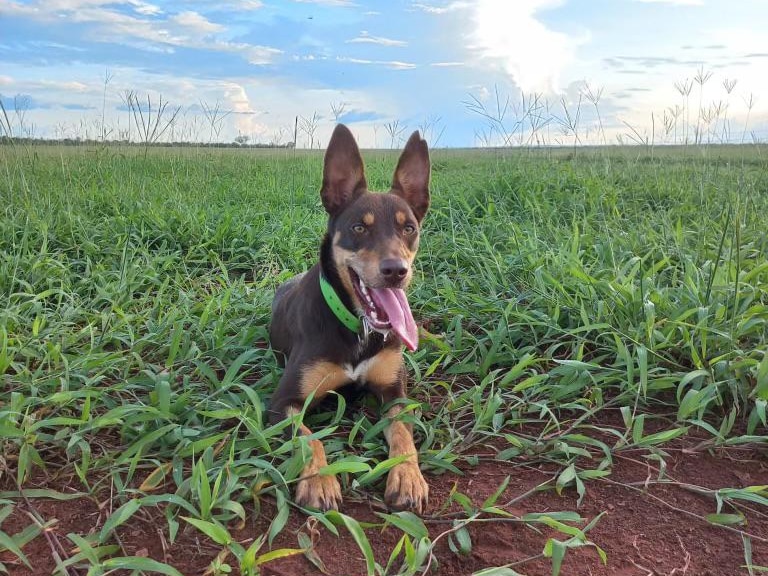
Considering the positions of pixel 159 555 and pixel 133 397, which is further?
pixel 133 397

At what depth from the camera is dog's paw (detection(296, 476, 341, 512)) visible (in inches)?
90.8

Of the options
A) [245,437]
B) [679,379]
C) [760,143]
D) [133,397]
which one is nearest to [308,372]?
[245,437]

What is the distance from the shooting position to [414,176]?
3.51 metres

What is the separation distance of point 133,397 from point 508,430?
76.4 inches

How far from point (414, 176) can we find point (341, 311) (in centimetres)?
100

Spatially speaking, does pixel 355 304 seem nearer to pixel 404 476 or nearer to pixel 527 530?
pixel 404 476

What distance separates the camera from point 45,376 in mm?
3133

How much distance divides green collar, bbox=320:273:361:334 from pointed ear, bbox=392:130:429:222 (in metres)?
0.80

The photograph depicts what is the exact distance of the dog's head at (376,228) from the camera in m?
2.86

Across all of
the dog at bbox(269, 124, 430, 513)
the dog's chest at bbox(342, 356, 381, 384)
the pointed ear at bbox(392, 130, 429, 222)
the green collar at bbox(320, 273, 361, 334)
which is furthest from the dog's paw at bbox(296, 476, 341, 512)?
the pointed ear at bbox(392, 130, 429, 222)

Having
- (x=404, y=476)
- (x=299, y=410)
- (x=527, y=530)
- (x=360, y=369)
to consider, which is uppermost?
(x=360, y=369)

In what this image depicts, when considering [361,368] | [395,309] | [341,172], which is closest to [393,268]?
[395,309]

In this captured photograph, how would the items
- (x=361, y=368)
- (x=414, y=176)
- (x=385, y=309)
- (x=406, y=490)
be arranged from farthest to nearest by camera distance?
1. (x=414, y=176)
2. (x=361, y=368)
3. (x=385, y=309)
4. (x=406, y=490)

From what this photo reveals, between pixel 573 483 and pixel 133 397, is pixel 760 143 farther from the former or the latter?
pixel 133 397
